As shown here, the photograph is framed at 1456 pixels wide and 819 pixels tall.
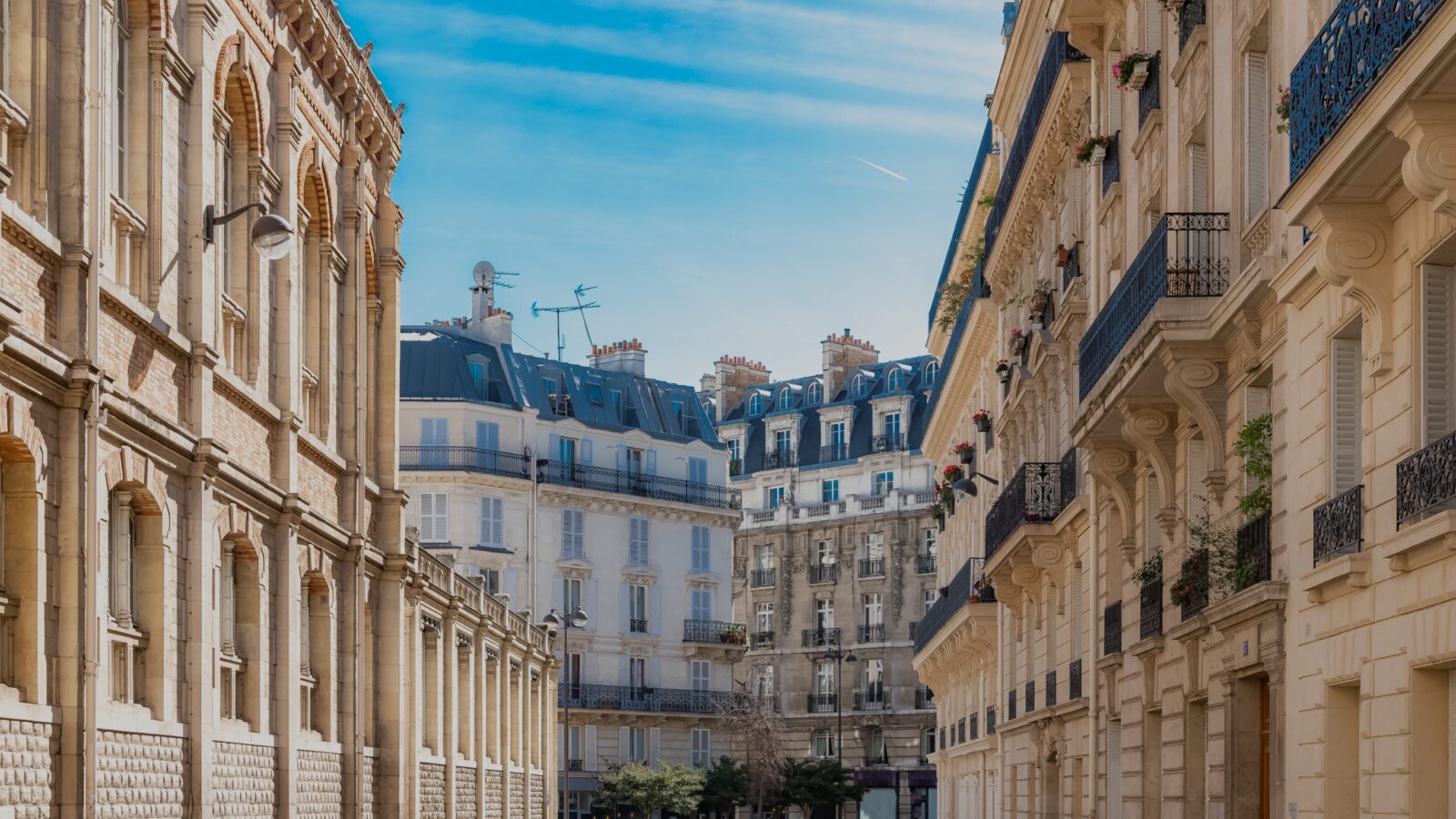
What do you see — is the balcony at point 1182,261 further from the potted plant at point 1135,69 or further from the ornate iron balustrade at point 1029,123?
the ornate iron balustrade at point 1029,123

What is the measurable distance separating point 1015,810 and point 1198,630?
19176 millimetres

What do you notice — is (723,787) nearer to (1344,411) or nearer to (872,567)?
(872,567)

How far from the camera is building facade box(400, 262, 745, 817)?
233 feet

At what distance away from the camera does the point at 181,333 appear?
2116 centimetres

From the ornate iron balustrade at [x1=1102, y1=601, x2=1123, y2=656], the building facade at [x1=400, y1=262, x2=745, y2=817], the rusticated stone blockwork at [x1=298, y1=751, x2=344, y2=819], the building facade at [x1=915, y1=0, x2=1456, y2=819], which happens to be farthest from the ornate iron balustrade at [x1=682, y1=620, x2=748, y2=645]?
the ornate iron balustrade at [x1=1102, y1=601, x2=1123, y2=656]

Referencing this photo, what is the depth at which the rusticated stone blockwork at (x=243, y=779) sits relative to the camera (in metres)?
22.4

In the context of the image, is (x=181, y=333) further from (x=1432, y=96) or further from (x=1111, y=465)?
(x=1432, y=96)

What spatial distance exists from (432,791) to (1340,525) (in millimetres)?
22449

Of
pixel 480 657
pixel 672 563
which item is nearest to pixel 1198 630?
pixel 480 657

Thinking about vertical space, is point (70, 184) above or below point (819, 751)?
above

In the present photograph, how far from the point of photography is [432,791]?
35.3 meters

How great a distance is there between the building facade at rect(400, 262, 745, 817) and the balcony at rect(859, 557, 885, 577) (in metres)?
10.4

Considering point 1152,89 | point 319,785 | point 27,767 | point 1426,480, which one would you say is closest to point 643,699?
point 319,785

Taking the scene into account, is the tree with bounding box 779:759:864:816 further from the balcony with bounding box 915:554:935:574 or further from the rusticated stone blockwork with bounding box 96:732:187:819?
the rusticated stone blockwork with bounding box 96:732:187:819
